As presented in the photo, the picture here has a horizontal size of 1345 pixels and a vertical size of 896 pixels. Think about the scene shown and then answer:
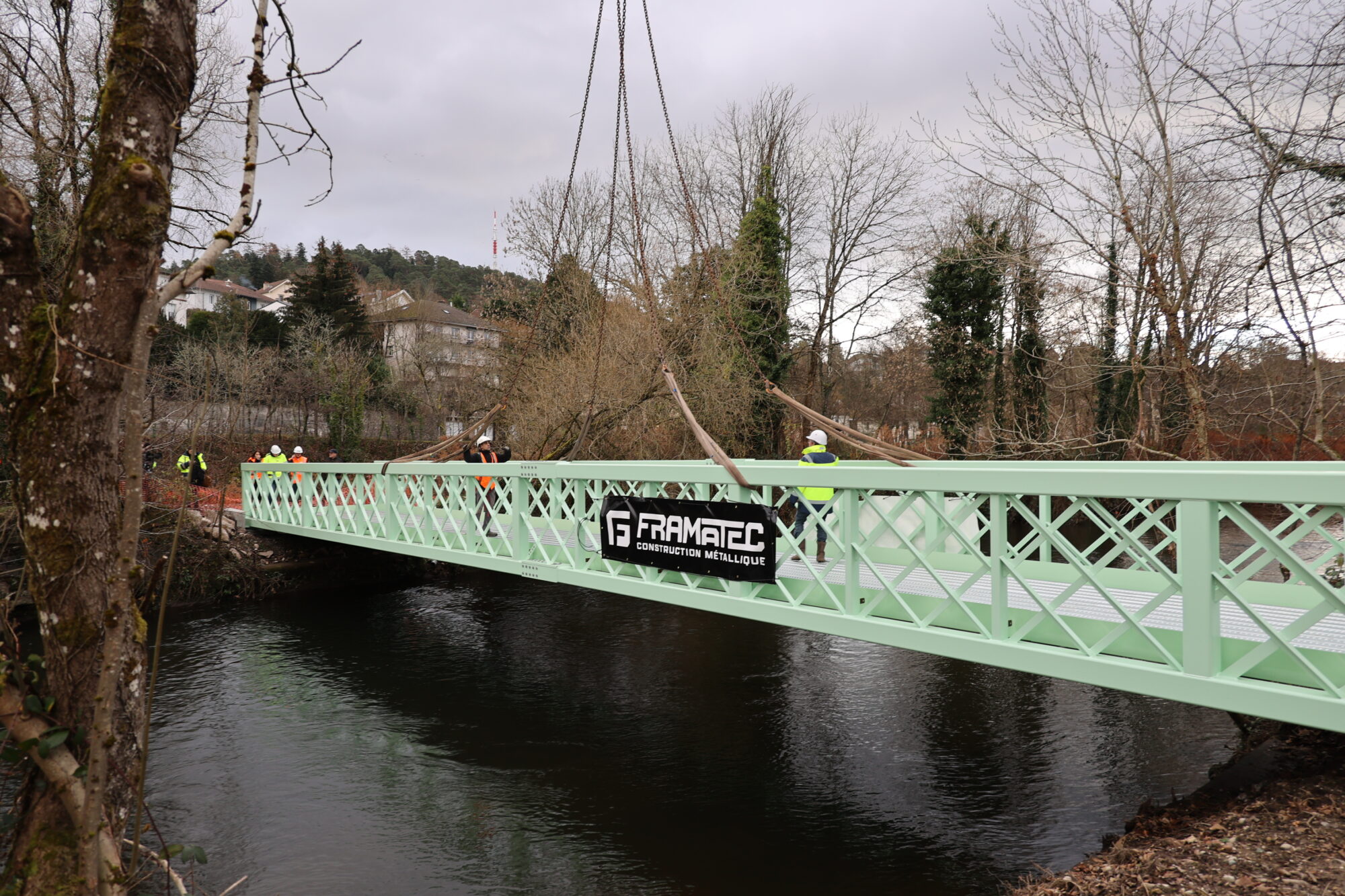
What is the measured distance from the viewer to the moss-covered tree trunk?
360 cm

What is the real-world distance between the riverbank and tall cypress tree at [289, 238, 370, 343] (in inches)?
1515

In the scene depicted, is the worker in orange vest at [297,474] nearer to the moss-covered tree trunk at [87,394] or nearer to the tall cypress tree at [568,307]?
the tall cypress tree at [568,307]

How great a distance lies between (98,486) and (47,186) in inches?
363

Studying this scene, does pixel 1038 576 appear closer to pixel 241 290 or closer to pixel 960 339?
pixel 960 339

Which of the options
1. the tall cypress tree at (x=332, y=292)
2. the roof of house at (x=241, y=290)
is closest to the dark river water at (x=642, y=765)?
the tall cypress tree at (x=332, y=292)

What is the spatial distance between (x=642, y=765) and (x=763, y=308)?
1879 cm

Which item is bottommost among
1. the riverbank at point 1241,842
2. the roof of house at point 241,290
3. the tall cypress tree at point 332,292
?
the riverbank at point 1241,842

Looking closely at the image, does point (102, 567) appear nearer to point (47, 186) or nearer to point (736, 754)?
point (736, 754)

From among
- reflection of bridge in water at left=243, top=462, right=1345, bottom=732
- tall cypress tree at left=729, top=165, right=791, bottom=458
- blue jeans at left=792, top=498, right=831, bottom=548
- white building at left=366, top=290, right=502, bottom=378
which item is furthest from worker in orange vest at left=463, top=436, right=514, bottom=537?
white building at left=366, top=290, right=502, bottom=378

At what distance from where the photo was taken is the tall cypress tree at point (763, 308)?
77.9 ft

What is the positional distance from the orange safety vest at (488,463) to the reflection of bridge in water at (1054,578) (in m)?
0.37

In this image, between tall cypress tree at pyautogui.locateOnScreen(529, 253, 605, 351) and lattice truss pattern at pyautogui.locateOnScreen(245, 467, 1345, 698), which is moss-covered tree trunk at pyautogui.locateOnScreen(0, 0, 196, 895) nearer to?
lattice truss pattern at pyautogui.locateOnScreen(245, 467, 1345, 698)

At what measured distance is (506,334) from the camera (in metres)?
27.0

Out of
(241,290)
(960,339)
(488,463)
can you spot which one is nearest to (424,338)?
(960,339)
